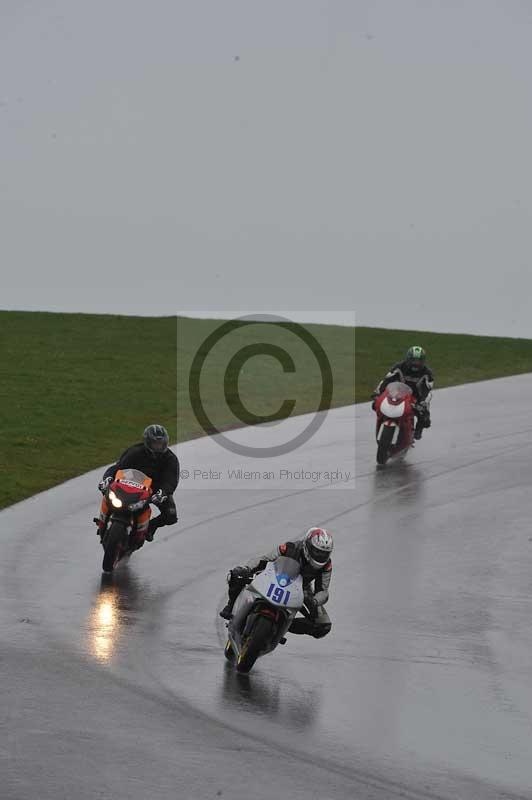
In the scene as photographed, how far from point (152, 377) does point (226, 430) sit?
919 cm

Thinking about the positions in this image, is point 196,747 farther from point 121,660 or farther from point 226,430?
point 226,430

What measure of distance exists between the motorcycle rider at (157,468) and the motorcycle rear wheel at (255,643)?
4.44 m

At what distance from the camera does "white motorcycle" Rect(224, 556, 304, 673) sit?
38.3 ft

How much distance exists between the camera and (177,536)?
18109 mm

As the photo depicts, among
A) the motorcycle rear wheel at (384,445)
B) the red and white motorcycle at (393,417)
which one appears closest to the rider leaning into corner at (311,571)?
the red and white motorcycle at (393,417)

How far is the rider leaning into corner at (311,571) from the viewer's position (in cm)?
1205

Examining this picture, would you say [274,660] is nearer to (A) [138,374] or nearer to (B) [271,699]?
(B) [271,699]

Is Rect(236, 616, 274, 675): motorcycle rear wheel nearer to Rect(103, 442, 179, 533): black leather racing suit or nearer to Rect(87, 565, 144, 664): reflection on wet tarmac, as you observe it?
Rect(87, 565, 144, 664): reflection on wet tarmac

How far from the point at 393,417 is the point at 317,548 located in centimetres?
1169

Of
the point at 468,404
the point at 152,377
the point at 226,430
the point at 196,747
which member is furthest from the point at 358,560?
the point at 152,377

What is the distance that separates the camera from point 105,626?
13000mm

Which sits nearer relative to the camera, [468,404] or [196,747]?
[196,747]

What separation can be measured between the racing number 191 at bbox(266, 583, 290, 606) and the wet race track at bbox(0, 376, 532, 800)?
738mm

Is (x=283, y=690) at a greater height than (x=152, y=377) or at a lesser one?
lesser
